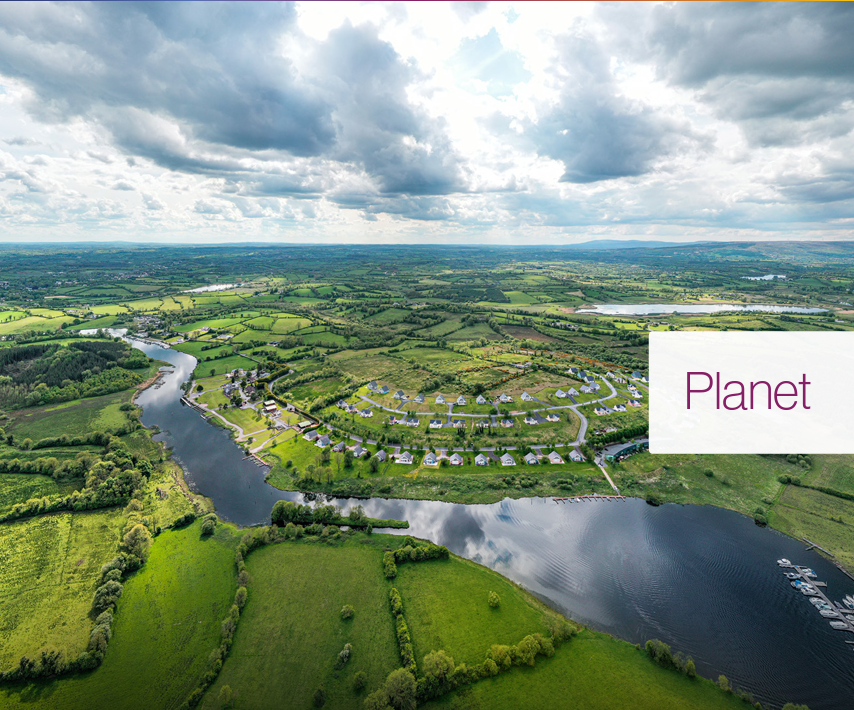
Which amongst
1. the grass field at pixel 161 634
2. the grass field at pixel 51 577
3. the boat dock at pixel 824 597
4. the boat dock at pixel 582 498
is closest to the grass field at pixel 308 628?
the grass field at pixel 161 634

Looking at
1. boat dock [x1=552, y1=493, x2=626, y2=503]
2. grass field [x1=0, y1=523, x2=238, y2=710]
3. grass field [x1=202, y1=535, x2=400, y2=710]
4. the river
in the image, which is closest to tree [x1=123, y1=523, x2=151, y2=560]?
grass field [x1=0, y1=523, x2=238, y2=710]

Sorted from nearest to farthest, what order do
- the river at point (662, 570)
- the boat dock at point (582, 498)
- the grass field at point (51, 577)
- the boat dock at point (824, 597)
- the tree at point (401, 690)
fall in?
the tree at point (401, 690), the river at point (662, 570), the grass field at point (51, 577), the boat dock at point (824, 597), the boat dock at point (582, 498)

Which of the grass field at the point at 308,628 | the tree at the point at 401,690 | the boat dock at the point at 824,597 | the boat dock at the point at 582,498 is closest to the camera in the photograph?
the tree at the point at 401,690

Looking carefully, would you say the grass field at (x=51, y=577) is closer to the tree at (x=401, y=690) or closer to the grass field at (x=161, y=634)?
the grass field at (x=161, y=634)

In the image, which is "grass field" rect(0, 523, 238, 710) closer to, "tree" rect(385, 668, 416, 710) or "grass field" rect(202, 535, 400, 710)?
"grass field" rect(202, 535, 400, 710)

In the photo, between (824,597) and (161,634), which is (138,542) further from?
(824,597)

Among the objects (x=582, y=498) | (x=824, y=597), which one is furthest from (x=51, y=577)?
(x=824, y=597)

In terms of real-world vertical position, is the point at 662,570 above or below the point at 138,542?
below
